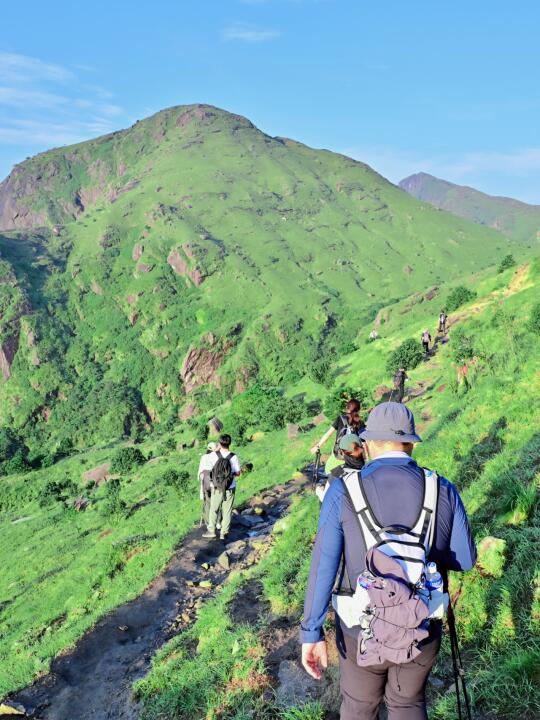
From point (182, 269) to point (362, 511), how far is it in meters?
135

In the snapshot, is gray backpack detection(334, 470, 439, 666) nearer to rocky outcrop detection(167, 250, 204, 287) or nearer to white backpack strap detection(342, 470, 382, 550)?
white backpack strap detection(342, 470, 382, 550)

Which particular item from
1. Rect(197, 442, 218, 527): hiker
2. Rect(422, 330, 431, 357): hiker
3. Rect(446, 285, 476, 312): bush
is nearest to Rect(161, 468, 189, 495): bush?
Rect(197, 442, 218, 527): hiker

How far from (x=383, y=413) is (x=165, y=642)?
6463 mm

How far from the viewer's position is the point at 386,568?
2.49 metres

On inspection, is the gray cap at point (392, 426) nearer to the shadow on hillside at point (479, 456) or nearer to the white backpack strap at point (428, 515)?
the white backpack strap at point (428, 515)

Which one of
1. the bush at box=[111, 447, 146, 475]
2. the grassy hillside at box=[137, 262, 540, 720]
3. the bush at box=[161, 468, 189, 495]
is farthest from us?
the bush at box=[111, 447, 146, 475]

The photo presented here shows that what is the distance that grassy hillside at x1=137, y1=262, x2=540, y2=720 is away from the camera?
3.96 m

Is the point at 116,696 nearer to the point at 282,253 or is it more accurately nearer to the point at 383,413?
the point at 383,413

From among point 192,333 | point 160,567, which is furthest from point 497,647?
point 192,333

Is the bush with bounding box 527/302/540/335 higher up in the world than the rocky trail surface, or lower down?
higher up

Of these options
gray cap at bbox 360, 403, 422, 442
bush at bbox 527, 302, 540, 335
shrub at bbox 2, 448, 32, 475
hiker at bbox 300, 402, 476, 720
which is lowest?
shrub at bbox 2, 448, 32, 475

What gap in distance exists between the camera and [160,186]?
564ft

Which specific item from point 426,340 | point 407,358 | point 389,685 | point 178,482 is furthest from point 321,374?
point 389,685

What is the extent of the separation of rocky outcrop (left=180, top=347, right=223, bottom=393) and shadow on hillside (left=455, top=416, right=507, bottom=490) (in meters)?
101
